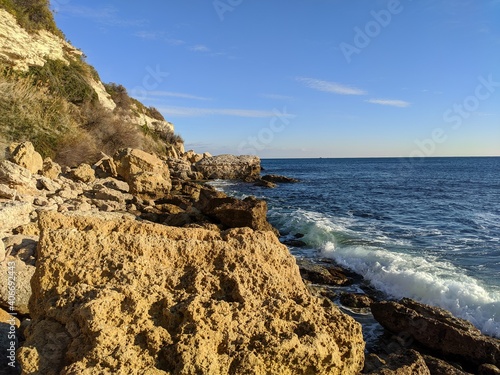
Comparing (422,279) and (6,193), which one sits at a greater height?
(6,193)

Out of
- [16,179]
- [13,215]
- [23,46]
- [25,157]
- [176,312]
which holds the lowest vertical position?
[176,312]

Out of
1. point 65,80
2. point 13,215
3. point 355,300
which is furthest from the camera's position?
point 65,80

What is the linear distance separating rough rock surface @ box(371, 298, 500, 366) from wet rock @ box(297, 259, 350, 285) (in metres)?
2.38

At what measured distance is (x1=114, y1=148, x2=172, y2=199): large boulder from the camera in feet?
56.6

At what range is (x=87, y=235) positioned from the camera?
3568 mm

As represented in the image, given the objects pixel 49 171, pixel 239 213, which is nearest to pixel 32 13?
pixel 49 171

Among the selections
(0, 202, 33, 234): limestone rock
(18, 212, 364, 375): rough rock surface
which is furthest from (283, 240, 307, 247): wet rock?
(18, 212, 364, 375): rough rock surface

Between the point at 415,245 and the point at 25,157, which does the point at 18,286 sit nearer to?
the point at 25,157

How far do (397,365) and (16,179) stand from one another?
34.3 feet

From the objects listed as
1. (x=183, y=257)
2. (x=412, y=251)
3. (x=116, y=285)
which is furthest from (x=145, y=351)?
(x=412, y=251)

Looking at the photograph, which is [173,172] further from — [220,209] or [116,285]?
[116,285]

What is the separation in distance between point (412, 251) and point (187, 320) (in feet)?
33.6

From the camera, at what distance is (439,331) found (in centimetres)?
541

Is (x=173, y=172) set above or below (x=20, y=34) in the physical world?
below
